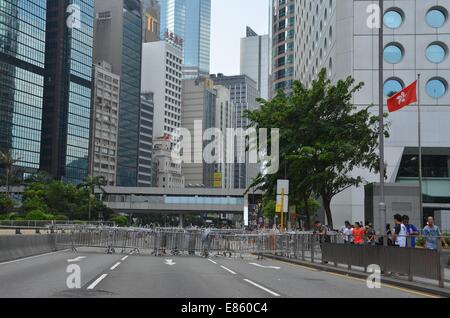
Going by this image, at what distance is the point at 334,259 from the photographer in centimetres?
2272

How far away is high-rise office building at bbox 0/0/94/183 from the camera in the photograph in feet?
451

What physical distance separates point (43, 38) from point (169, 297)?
152 metres

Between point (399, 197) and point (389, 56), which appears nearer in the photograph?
point (399, 197)

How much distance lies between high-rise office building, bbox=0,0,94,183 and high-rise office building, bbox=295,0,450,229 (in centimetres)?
10347

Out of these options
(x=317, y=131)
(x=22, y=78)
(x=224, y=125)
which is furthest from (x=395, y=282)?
(x=224, y=125)

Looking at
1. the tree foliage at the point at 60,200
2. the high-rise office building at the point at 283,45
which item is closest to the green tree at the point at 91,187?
the tree foliage at the point at 60,200

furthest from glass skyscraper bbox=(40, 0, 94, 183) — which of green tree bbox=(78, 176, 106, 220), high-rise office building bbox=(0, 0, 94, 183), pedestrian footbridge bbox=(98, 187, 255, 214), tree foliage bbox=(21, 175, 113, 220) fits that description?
tree foliage bbox=(21, 175, 113, 220)

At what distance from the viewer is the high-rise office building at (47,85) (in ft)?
451

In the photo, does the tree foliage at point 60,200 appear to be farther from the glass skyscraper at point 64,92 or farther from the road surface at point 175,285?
the road surface at point 175,285

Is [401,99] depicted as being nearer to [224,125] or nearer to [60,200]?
[60,200]
